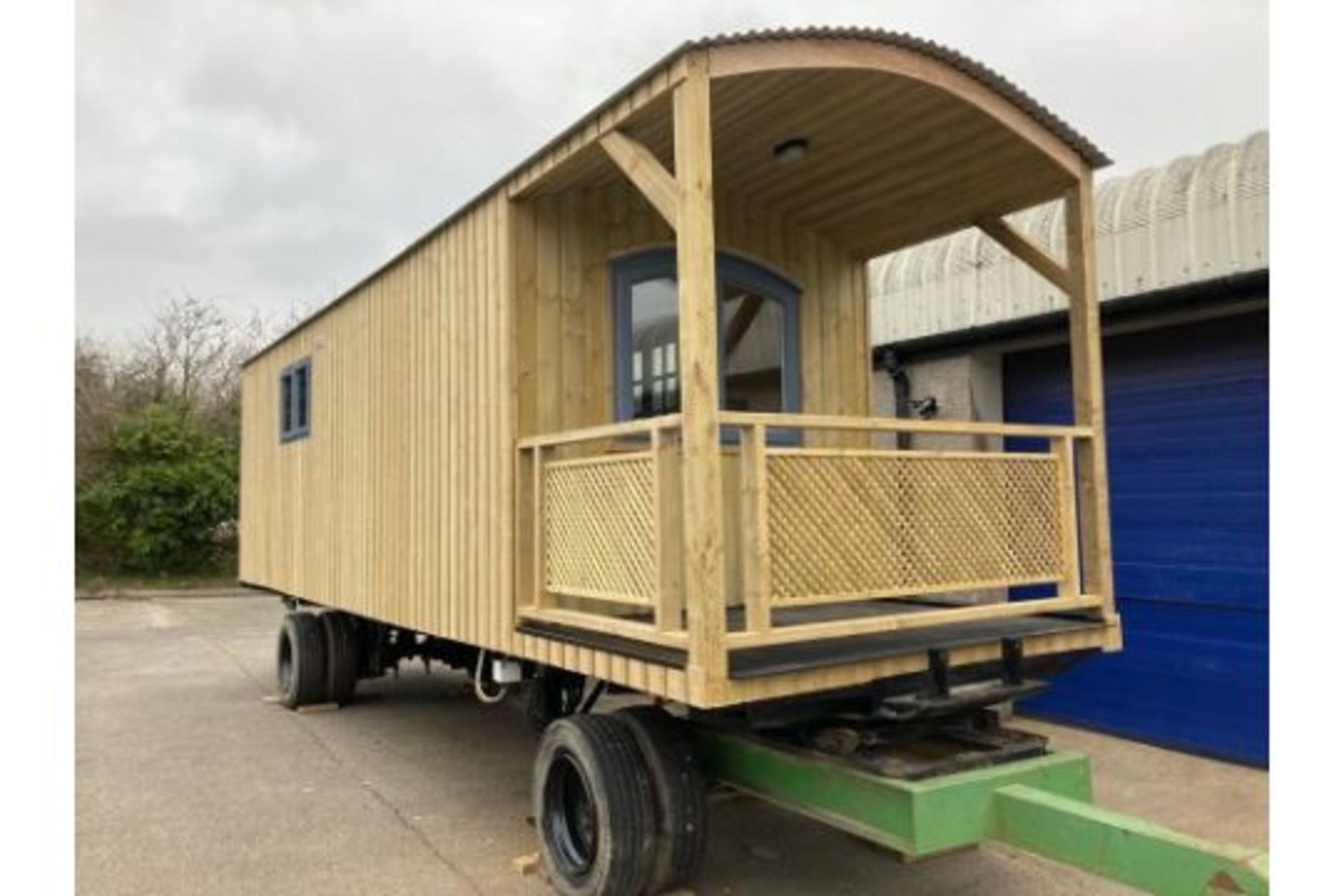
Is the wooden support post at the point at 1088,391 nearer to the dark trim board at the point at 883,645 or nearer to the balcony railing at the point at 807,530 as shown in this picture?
the balcony railing at the point at 807,530

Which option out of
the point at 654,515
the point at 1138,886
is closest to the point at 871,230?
the point at 654,515

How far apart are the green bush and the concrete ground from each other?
12019mm

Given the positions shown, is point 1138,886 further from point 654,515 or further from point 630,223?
point 630,223

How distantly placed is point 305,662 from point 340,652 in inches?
11.0

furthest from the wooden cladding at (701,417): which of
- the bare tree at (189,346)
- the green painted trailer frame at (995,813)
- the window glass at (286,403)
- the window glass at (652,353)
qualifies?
the bare tree at (189,346)

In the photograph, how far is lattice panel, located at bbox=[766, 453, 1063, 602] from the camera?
3586mm

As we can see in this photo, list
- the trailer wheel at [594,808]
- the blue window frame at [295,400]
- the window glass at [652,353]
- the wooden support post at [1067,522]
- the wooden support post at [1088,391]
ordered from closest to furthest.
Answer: the trailer wheel at [594,808]
the wooden support post at [1067,522]
the wooden support post at [1088,391]
the window glass at [652,353]
the blue window frame at [295,400]

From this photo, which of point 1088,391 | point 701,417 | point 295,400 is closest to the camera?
point 701,417

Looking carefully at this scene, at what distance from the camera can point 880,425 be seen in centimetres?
380

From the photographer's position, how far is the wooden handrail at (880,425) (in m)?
3.39

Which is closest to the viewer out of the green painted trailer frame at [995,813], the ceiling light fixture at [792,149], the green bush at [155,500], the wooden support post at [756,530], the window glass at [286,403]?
the green painted trailer frame at [995,813]

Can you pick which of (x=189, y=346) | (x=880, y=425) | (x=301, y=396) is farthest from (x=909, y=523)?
(x=189, y=346)

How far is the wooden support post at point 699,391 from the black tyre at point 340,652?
5.59m

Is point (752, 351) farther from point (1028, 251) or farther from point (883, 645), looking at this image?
point (883, 645)
